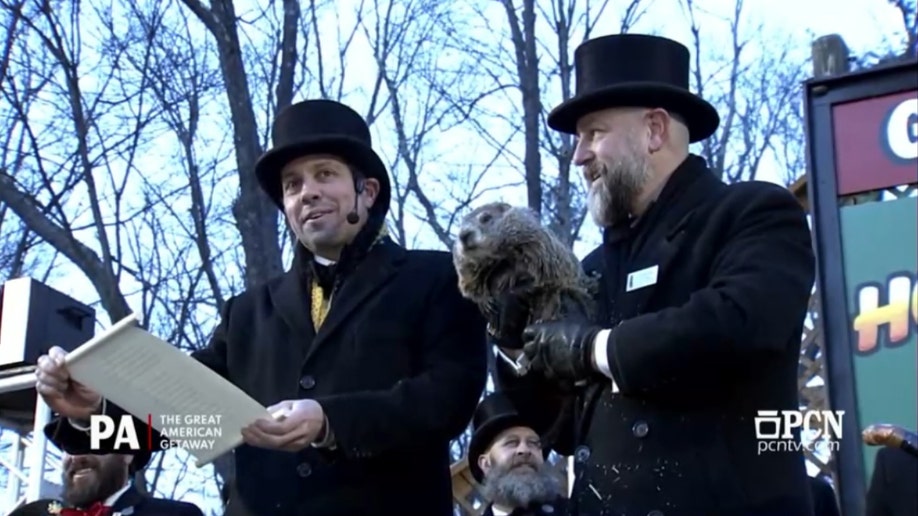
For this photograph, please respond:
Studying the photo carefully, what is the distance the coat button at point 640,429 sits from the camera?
3037 millimetres

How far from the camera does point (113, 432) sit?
378 cm

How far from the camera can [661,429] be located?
3029mm

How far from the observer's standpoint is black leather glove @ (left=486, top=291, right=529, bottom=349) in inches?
128

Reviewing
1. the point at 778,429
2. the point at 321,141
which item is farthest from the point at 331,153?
the point at 778,429

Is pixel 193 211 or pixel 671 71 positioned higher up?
pixel 193 211

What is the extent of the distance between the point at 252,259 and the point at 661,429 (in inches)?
319

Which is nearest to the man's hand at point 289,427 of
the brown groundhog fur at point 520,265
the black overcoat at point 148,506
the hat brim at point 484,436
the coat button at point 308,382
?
the coat button at point 308,382

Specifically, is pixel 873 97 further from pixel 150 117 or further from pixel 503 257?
pixel 150 117

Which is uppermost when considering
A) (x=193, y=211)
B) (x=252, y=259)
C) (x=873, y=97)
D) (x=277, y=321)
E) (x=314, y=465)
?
(x=193, y=211)

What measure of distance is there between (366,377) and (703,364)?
41.1 inches

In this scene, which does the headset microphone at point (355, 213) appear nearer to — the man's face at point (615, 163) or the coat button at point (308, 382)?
the coat button at point (308, 382)

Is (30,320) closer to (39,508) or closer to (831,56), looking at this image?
(39,508)

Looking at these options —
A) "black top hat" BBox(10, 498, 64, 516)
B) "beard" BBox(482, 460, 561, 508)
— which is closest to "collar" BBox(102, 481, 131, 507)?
"black top hat" BBox(10, 498, 64, 516)

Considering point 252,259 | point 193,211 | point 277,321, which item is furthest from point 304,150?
point 193,211
